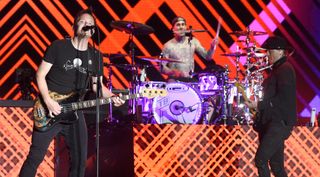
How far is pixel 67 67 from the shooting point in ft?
15.3

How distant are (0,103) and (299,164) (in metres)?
3.85

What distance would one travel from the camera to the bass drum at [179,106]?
7.64m

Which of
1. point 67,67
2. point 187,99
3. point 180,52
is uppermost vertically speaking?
point 180,52

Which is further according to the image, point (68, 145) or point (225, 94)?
point (225, 94)

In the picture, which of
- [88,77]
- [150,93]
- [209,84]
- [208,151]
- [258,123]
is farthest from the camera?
[209,84]

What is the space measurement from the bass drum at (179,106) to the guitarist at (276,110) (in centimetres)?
216

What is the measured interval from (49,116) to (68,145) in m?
0.33

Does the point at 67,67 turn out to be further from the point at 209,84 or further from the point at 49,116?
the point at 209,84

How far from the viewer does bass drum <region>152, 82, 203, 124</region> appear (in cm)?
764

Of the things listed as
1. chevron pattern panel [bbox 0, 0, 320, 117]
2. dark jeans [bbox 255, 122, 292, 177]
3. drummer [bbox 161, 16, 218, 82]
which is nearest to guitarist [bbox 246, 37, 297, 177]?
dark jeans [bbox 255, 122, 292, 177]

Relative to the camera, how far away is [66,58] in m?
4.67

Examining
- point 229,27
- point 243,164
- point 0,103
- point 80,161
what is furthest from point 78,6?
point 80,161

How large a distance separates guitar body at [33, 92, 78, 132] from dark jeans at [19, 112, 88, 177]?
0.05m

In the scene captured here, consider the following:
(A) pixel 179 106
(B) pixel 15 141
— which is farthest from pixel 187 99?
(B) pixel 15 141
